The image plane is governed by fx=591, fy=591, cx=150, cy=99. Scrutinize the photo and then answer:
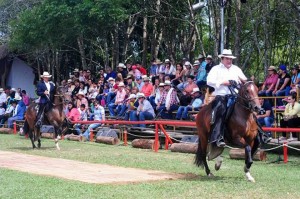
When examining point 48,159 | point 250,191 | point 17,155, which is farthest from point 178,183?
point 17,155

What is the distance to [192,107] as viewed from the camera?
20.6 meters

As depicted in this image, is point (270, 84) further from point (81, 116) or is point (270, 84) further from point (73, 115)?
point (73, 115)

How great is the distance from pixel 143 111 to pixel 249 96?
10526mm

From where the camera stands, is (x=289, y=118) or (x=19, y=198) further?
(x=289, y=118)

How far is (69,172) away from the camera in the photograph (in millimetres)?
12867

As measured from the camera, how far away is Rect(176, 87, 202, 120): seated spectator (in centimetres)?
2054

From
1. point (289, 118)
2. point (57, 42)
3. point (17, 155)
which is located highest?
point (57, 42)

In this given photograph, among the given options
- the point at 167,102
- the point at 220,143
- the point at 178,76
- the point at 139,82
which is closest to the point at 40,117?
the point at 167,102

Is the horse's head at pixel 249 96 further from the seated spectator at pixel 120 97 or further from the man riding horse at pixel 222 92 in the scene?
the seated spectator at pixel 120 97

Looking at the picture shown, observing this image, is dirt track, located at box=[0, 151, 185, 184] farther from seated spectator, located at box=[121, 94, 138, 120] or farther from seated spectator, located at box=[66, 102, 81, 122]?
seated spectator, located at box=[66, 102, 81, 122]

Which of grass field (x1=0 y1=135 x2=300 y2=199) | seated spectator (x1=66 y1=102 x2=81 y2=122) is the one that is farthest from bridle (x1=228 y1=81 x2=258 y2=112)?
seated spectator (x1=66 y1=102 x2=81 y2=122)

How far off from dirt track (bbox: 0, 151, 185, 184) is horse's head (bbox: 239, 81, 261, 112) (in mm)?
2054

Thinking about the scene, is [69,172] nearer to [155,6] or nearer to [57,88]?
[57,88]

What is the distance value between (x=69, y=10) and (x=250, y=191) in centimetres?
1998
